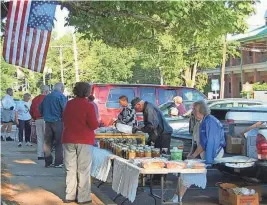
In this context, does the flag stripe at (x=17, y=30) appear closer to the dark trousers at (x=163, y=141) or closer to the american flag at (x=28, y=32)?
the american flag at (x=28, y=32)

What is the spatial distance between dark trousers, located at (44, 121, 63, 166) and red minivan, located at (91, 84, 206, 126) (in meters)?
5.06

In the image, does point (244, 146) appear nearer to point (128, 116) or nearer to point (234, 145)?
point (234, 145)

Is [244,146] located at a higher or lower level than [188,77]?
lower

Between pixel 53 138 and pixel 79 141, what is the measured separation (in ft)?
13.3

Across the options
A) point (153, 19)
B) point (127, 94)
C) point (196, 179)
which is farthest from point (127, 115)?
point (127, 94)

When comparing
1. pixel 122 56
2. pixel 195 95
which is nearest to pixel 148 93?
pixel 195 95

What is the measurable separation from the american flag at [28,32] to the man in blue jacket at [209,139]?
2.55 m

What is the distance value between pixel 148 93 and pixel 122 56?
36560 millimetres

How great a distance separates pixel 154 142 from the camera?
9.21 m

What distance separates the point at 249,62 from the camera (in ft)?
189

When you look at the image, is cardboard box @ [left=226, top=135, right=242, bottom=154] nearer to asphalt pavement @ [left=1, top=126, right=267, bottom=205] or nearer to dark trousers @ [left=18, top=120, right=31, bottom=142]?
asphalt pavement @ [left=1, top=126, right=267, bottom=205]

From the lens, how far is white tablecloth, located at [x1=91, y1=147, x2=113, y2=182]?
7.42m

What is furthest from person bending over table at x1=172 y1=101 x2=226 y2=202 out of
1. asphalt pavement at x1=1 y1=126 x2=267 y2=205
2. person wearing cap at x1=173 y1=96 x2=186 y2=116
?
person wearing cap at x1=173 y1=96 x2=186 y2=116

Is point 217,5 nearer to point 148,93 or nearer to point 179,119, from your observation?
point 179,119
